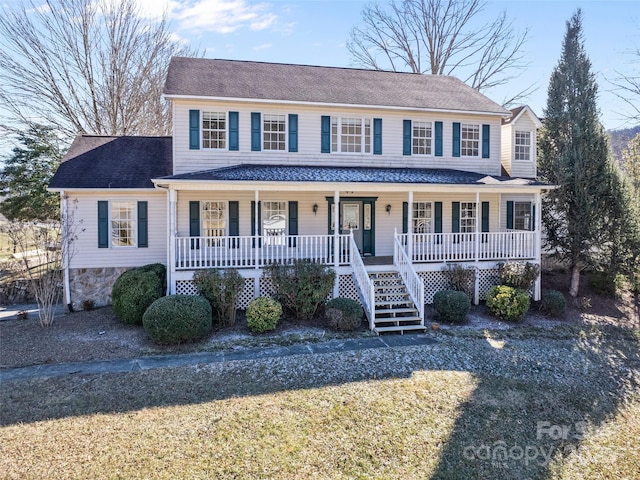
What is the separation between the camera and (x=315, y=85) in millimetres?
15539

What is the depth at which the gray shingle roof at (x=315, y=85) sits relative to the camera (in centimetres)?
1408

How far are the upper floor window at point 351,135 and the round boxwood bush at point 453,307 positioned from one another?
6.22 m

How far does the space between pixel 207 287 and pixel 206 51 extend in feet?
82.8

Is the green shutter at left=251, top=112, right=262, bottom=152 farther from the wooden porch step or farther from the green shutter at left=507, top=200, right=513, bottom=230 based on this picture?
the green shutter at left=507, top=200, right=513, bottom=230

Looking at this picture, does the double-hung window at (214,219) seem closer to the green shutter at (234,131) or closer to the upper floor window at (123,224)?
the green shutter at (234,131)

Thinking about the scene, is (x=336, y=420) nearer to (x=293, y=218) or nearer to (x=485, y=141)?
(x=293, y=218)

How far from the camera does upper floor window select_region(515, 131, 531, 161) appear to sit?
16234mm

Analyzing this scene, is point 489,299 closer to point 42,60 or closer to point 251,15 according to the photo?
point 251,15

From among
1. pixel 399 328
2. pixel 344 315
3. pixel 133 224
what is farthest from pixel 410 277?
pixel 133 224

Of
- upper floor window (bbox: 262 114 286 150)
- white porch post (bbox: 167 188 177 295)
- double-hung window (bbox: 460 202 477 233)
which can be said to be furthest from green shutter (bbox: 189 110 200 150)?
double-hung window (bbox: 460 202 477 233)

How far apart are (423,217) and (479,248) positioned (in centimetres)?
259

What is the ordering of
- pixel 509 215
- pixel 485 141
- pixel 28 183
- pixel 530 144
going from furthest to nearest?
pixel 28 183
pixel 530 144
pixel 509 215
pixel 485 141

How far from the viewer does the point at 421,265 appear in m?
12.9

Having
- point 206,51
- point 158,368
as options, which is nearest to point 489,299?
point 158,368
